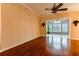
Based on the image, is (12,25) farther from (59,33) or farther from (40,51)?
(59,33)

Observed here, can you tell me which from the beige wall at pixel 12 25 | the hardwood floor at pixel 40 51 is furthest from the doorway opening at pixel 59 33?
the beige wall at pixel 12 25

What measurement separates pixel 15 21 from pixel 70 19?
361 centimetres

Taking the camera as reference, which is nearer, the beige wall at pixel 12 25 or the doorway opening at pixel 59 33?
the beige wall at pixel 12 25

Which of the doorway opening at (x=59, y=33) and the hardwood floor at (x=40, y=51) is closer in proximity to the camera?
the hardwood floor at (x=40, y=51)

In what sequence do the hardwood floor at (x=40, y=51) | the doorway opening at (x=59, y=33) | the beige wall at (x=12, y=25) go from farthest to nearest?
the doorway opening at (x=59, y=33)
the beige wall at (x=12, y=25)
the hardwood floor at (x=40, y=51)

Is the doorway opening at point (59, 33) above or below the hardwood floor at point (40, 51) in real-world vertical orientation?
above

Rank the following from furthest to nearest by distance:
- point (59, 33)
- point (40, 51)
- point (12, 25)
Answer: point (59, 33), point (12, 25), point (40, 51)

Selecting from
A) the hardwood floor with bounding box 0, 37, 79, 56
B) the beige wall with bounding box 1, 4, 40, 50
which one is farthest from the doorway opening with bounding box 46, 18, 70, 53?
the beige wall with bounding box 1, 4, 40, 50

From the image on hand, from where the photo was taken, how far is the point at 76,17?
6137mm

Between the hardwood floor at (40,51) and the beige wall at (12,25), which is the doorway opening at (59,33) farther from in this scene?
the beige wall at (12,25)

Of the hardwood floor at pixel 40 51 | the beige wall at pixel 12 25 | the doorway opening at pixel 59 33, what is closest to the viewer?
the hardwood floor at pixel 40 51

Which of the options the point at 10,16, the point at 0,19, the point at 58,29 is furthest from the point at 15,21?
the point at 58,29

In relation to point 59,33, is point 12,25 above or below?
above

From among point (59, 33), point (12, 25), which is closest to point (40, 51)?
point (12, 25)
